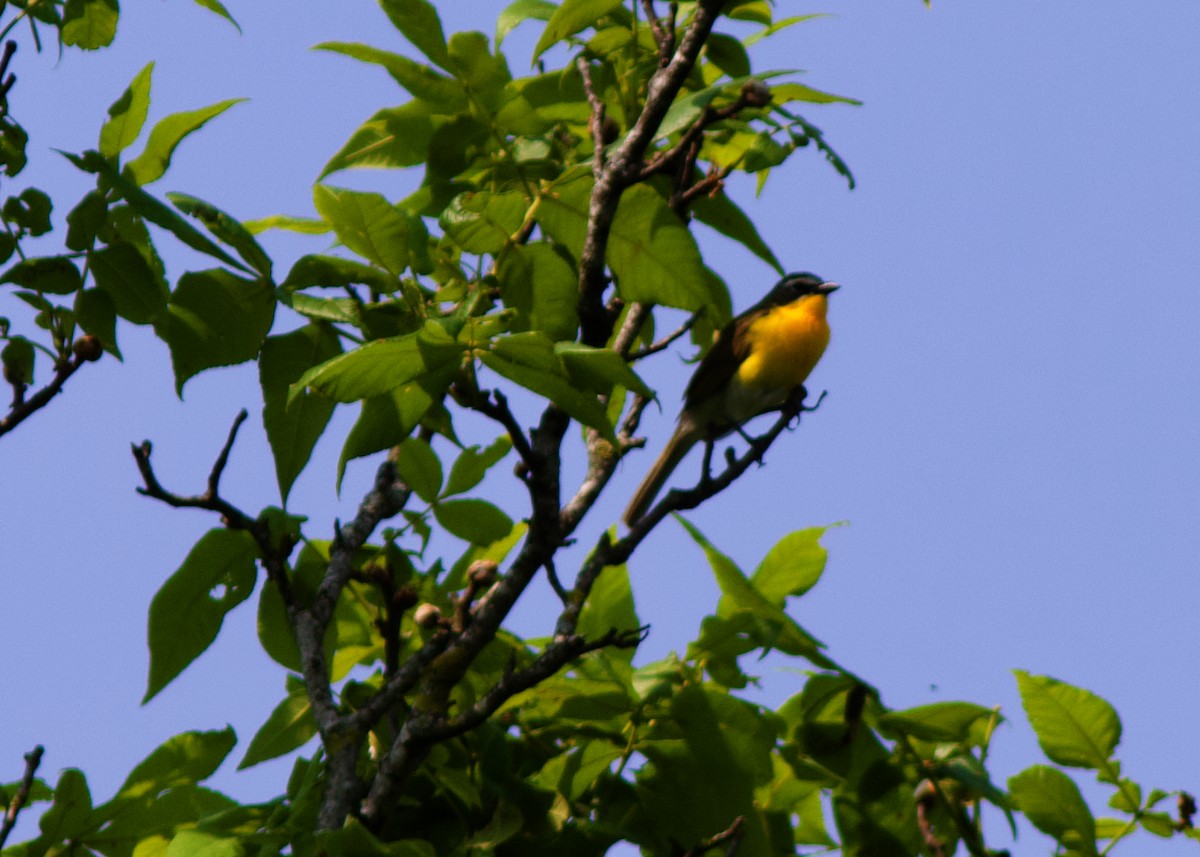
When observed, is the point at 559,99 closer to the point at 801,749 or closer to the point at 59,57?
the point at 59,57

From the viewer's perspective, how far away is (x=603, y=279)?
3.19 meters

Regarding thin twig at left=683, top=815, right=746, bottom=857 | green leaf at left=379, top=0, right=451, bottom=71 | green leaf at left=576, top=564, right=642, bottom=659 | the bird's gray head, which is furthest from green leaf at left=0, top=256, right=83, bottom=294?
the bird's gray head

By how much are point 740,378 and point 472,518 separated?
3.81m

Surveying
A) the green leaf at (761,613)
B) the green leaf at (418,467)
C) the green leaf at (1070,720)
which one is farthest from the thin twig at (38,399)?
the green leaf at (1070,720)

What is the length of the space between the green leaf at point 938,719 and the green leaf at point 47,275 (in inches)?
93.3

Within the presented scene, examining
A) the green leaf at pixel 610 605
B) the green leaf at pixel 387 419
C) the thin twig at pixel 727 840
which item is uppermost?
the green leaf at pixel 387 419

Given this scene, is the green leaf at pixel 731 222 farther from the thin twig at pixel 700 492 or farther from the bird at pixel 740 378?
the bird at pixel 740 378

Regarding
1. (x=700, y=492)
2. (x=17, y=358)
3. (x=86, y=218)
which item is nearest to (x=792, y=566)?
(x=700, y=492)

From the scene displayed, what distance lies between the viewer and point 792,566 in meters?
3.46

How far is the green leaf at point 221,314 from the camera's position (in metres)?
3.24

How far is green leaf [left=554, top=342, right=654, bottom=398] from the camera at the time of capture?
258cm

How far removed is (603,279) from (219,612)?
4.42ft

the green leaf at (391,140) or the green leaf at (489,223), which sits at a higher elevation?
the green leaf at (391,140)

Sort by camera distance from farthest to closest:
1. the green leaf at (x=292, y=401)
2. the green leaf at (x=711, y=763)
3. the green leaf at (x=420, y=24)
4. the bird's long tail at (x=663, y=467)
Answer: the bird's long tail at (x=663, y=467) → the green leaf at (x=420, y=24) → the green leaf at (x=292, y=401) → the green leaf at (x=711, y=763)
